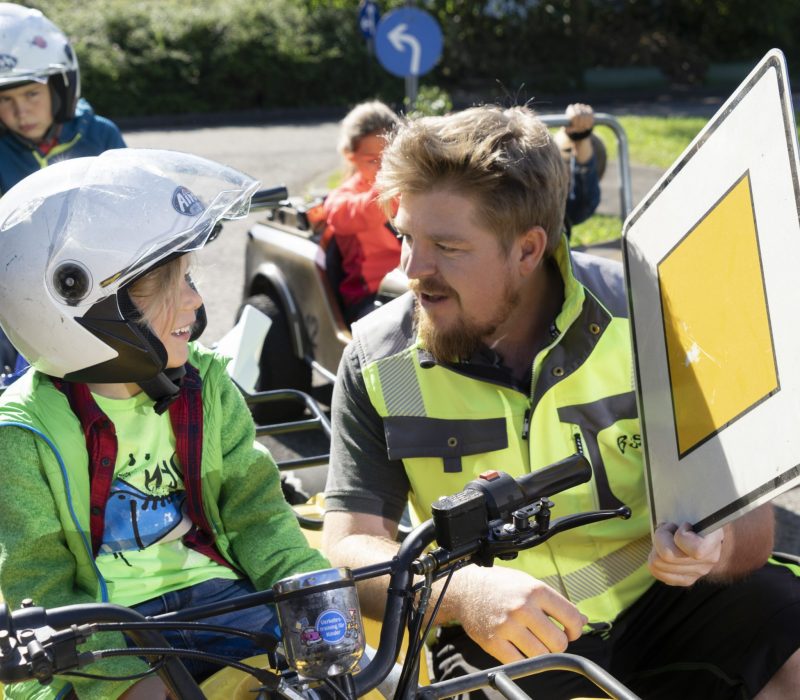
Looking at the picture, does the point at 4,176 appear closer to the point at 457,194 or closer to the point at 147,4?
the point at 457,194

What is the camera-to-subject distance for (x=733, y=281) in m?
1.81

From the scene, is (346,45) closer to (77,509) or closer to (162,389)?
(162,389)

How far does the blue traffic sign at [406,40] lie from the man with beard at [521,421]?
20.9 ft

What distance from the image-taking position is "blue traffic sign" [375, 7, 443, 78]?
876cm

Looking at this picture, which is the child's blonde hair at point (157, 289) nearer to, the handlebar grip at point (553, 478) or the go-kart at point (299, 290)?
the handlebar grip at point (553, 478)

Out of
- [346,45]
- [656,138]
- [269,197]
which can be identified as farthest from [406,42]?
[346,45]

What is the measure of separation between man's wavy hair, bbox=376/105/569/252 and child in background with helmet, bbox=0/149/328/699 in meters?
0.46

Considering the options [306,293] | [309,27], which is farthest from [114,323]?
[309,27]

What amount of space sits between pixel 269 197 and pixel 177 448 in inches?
41.4

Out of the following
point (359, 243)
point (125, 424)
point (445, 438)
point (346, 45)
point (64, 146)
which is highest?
point (125, 424)

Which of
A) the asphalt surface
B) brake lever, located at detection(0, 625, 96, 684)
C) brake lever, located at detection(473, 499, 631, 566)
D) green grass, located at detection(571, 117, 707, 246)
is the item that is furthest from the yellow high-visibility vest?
green grass, located at detection(571, 117, 707, 246)

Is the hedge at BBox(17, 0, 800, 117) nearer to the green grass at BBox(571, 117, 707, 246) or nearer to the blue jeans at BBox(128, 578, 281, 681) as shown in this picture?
the green grass at BBox(571, 117, 707, 246)

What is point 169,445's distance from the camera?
2260 millimetres

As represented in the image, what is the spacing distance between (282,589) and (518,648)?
0.66 meters
